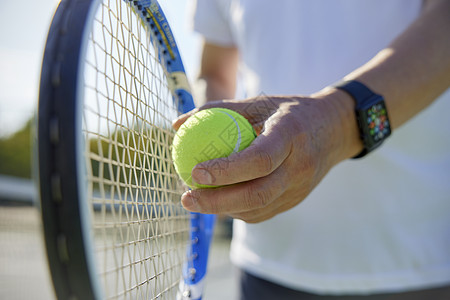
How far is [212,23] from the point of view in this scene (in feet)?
4.61

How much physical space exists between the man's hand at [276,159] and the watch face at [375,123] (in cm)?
3

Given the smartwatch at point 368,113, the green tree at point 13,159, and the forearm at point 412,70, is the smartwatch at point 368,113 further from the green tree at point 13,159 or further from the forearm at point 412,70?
the green tree at point 13,159

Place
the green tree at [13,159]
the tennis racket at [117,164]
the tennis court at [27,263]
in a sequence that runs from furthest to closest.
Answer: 1. the green tree at [13,159]
2. the tennis court at [27,263]
3. the tennis racket at [117,164]

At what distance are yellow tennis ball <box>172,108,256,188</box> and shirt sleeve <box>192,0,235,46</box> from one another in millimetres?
721

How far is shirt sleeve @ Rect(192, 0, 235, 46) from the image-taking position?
139 cm

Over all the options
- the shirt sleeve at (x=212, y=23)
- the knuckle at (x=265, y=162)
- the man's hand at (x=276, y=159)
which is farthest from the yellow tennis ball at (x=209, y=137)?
the shirt sleeve at (x=212, y=23)

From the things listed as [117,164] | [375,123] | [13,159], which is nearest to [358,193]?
[375,123]

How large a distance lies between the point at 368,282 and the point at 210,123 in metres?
0.66

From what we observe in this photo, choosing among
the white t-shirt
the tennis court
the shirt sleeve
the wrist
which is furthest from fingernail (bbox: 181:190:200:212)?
the tennis court

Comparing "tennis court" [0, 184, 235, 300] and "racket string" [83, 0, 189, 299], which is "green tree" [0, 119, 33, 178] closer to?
"tennis court" [0, 184, 235, 300]

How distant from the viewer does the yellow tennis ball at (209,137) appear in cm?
73

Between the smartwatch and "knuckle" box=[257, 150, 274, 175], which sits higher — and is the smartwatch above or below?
above

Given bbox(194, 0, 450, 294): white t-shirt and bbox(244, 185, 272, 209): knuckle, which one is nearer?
bbox(244, 185, 272, 209): knuckle

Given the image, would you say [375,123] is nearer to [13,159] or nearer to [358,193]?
[358,193]
